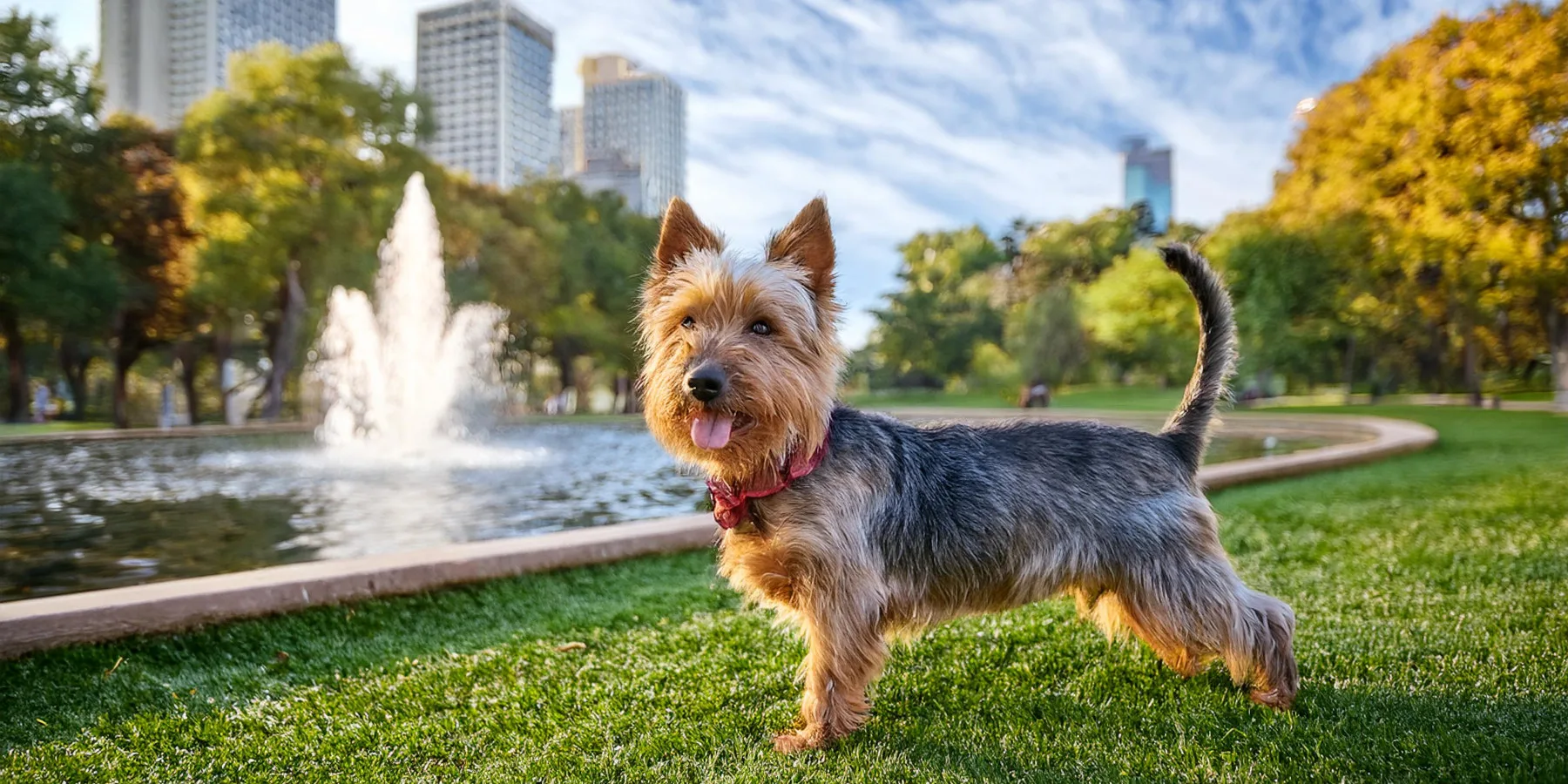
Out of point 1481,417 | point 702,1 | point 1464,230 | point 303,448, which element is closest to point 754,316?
→ point 702,1

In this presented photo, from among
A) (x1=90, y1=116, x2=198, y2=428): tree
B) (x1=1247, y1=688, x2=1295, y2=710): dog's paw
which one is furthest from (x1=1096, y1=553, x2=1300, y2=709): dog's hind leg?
(x1=90, y1=116, x2=198, y2=428): tree

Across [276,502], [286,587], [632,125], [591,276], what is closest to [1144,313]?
[591,276]

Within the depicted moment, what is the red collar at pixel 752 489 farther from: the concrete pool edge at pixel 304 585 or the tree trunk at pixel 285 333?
the tree trunk at pixel 285 333

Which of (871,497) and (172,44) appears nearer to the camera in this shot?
(871,497)

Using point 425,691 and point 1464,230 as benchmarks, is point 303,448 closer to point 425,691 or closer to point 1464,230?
point 425,691

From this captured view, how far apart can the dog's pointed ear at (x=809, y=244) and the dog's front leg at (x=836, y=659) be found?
1135 millimetres

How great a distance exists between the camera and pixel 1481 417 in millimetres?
19562

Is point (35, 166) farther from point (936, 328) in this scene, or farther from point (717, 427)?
point (936, 328)

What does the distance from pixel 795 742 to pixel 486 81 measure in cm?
5124

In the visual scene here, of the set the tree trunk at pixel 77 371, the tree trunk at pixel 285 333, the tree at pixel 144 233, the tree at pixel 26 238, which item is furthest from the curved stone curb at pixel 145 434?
the tree trunk at pixel 77 371

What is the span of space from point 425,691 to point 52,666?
1514 millimetres

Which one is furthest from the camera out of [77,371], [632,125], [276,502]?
[632,125]

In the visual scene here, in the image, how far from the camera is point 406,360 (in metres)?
17.9

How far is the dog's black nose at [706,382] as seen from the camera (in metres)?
2.71
